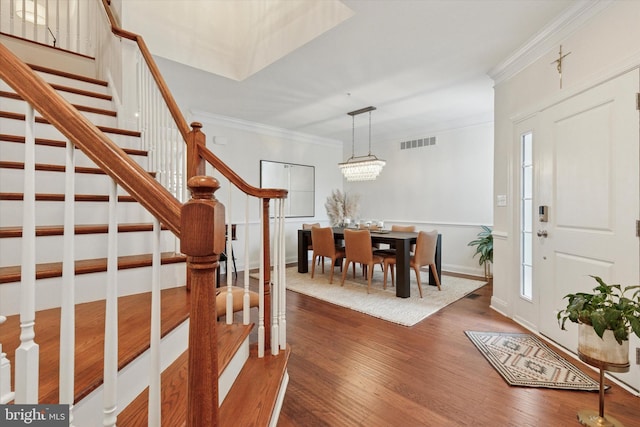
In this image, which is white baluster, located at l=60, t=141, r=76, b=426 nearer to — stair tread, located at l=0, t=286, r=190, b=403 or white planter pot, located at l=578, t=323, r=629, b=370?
stair tread, located at l=0, t=286, r=190, b=403

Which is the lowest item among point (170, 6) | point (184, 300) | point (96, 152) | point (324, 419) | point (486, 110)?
point (324, 419)

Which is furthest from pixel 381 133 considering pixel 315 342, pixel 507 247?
pixel 315 342

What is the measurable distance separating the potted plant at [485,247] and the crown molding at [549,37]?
2.37m

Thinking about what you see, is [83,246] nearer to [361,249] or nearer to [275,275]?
[275,275]

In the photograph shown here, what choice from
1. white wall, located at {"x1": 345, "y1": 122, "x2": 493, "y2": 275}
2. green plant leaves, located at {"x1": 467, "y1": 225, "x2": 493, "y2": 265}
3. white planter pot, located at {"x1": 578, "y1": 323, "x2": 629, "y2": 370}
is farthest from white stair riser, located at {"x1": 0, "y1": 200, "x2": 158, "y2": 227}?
white wall, located at {"x1": 345, "y1": 122, "x2": 493, "y2": 275}

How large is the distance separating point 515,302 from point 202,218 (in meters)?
3.55

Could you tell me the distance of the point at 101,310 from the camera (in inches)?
60.2

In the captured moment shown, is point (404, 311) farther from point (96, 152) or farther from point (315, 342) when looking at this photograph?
point (96, 152)

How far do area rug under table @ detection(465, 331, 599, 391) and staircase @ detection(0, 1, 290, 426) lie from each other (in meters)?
1.64

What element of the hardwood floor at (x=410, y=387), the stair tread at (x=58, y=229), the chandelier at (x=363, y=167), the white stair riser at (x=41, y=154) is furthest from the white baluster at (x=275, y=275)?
the chandelier at (x=363, y=167)

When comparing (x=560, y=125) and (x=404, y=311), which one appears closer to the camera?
(x=560, y=125)

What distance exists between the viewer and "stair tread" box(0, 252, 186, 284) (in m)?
1.45

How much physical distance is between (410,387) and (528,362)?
1.04 meters

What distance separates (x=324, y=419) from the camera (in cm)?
171
